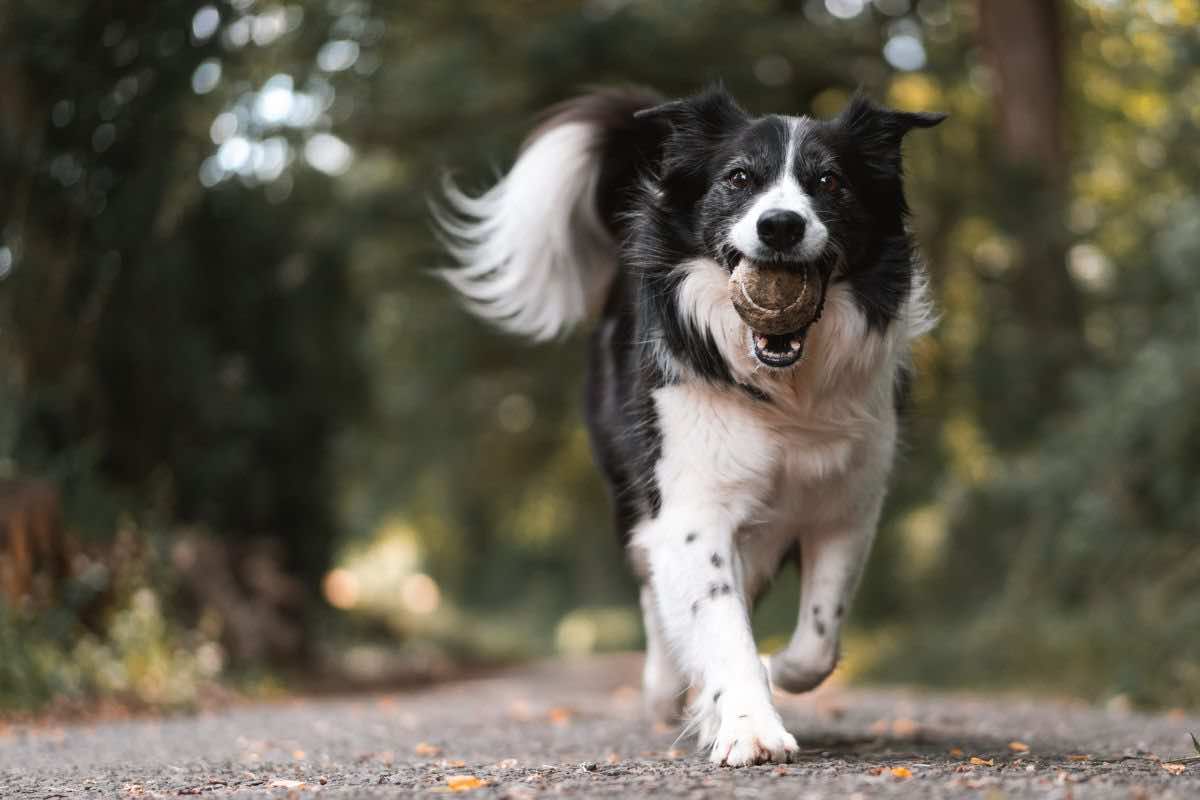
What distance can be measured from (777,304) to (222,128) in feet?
19.5

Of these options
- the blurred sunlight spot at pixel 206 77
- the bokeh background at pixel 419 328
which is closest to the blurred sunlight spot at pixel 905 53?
the bokeh background at pixel 419 328

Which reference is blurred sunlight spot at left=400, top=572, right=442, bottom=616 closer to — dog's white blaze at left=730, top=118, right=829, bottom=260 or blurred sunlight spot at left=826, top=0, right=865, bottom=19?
blurred sunlight spot at left=826, top=0, right=865, bottom=19

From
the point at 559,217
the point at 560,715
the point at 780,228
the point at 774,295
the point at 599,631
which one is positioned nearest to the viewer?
the point at 780,228

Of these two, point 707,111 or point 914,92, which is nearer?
point 707,111

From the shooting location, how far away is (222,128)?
9148mm

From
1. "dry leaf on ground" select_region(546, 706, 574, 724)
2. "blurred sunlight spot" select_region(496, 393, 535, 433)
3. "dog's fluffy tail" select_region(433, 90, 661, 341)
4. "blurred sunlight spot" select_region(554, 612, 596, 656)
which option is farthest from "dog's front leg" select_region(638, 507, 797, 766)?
"blurred sunlight spot" select_region(554, 612, 596, 656)

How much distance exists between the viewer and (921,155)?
43.4 feet

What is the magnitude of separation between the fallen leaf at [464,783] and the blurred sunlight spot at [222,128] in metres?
6.10

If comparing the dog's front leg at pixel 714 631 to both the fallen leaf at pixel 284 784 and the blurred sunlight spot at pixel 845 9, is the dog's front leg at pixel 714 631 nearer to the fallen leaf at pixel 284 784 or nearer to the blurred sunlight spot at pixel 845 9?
the fallen leaf at pixel 284 784

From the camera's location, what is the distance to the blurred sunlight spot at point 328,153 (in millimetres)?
10680

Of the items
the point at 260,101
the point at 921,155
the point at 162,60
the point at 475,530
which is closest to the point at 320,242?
the point at 260,101

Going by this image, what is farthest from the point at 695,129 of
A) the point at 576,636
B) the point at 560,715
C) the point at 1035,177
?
the point at 576,636

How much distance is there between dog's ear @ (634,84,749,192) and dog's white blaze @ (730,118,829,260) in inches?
15.6

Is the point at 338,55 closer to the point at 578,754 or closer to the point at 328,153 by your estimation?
the point at 328,153
